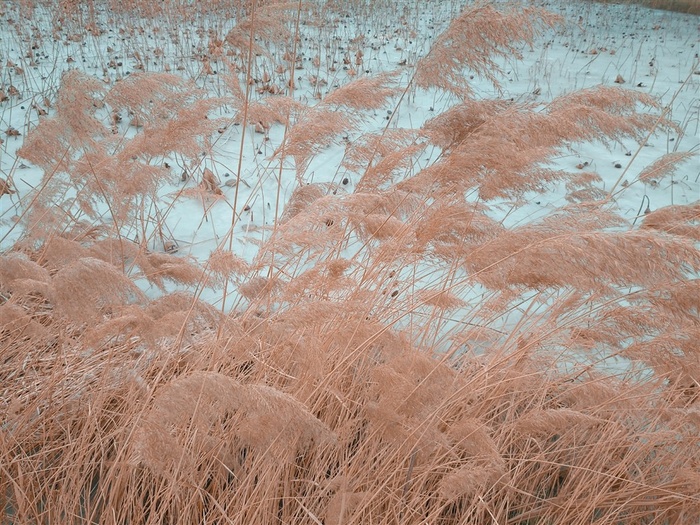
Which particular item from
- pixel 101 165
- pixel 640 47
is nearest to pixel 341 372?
pixel 101 165

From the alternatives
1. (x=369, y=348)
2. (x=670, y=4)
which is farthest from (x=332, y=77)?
(x=670, y=4)

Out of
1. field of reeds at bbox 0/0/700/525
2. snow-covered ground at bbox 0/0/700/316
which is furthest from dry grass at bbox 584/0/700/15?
field of reeds at bbox 0/0/700/525

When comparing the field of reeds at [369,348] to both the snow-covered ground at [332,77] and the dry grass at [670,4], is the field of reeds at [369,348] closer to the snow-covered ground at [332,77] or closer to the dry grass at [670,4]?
the snow-covered ground at [332,77]

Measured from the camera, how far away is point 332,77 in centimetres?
612

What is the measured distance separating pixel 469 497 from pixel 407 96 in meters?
4.24

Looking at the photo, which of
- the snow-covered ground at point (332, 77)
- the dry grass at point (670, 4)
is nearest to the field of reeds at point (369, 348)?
the snow-covered ground at point (332, 77)

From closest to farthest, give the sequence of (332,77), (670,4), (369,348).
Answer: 1. (369,348)
2. (332,77)
3. (670,4)

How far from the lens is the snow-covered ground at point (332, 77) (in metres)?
3.95

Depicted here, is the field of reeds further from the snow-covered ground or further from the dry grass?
the dry grass

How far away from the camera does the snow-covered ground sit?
13.0ft

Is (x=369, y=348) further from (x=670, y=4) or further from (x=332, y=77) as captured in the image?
(x=670, y=4)

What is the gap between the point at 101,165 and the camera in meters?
2.55

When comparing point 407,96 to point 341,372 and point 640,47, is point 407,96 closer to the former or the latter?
point 640,47

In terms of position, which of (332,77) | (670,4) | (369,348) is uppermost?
(670,4)
